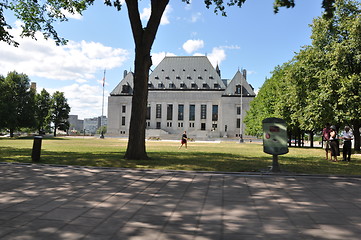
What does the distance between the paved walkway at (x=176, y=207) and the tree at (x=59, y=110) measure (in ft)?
261

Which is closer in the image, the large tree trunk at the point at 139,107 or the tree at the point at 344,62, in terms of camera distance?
the large tree trunk at the point at 139,107

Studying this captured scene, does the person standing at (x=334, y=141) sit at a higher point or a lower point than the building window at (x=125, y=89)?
lower

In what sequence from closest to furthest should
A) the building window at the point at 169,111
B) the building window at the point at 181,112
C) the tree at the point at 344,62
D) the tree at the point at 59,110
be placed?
the tree at the point at 344,62, the tree at the point at 59,110, the building window at the point at 181,112, the building window at the point at 169,111

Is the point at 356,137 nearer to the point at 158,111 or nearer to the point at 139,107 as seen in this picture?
the point at 139,107

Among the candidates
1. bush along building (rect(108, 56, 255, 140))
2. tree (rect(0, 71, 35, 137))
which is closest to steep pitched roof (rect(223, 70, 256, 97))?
bush along building (rect(108, 56, 255, 140))

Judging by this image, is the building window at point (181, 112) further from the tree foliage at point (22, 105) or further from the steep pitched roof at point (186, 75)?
the tree foliage at point (22, 105)

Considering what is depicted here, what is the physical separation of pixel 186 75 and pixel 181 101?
31.5ft

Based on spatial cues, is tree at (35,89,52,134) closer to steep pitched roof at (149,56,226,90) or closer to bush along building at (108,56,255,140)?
bush along building at (108,56,255,140)

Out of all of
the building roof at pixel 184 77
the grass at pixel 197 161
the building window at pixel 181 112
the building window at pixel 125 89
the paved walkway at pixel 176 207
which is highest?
the building roof at pixel 184 77

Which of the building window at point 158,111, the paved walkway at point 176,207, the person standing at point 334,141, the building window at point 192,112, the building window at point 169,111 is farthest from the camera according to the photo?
the building window at point 158,111

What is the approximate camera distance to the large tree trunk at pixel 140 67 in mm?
13031

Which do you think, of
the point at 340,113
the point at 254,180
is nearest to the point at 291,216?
the point at 254,180

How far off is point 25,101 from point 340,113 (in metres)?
60.8

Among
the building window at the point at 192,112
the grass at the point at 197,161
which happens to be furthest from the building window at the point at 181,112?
the grass at the point at 197,161
